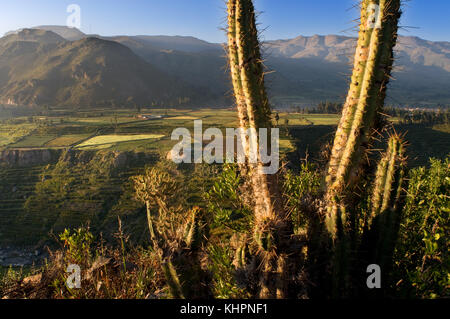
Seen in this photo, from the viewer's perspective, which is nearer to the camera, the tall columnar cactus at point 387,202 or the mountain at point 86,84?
the tall columnar cactus at point 387,202

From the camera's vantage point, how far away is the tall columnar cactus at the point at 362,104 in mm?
4488

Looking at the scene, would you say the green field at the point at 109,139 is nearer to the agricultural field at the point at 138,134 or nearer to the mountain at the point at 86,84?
the agricultural field at the point at 138,134

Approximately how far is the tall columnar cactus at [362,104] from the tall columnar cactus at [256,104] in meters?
1.07

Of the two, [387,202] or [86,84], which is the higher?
[86,84]

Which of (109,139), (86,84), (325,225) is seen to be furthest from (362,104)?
(86,84)

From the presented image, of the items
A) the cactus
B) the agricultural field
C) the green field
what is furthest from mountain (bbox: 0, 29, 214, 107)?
the cactus

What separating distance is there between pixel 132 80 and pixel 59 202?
482 ft

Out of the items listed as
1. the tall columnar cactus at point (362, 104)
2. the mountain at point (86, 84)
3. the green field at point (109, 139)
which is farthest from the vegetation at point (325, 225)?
the mountain at point (86, 84)

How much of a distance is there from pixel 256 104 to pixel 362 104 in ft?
6.14

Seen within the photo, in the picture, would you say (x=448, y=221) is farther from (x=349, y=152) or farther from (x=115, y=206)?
(x=115, y=206)

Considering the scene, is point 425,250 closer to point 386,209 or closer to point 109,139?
point 386,209

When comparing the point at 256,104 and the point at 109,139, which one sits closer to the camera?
the point at 256,104

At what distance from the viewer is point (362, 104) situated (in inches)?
189

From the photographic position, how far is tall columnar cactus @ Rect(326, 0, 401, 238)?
4488 mm
